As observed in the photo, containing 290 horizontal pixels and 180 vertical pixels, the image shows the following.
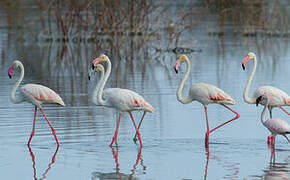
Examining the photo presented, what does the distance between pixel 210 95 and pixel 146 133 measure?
111cm

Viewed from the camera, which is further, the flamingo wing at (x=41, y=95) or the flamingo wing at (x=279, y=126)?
the flamingo wing at (x=41, y=95)

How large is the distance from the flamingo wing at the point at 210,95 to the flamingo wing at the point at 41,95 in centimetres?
191

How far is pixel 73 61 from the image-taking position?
21.4 meters

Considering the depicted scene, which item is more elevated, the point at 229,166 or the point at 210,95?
the point at 210,95

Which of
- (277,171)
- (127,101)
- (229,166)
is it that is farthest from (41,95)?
(277,171)

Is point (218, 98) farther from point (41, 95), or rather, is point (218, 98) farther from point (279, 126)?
point (41, 95)

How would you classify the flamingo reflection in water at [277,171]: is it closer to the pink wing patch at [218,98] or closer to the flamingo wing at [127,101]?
the pink wing patch at [218,98]

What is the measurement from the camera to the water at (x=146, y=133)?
837cm

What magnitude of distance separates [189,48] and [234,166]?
51.5ft

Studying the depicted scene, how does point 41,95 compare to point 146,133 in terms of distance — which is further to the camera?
point 146,133

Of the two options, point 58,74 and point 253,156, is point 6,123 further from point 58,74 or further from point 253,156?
point 58,74

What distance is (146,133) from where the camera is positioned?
1070 cm

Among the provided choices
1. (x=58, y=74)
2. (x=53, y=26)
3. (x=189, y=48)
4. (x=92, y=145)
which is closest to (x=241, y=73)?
(x=58, y=74)

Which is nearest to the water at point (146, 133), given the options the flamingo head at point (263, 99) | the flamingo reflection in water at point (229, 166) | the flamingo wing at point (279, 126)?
the flamingo reflection in water at point (229, 166)
